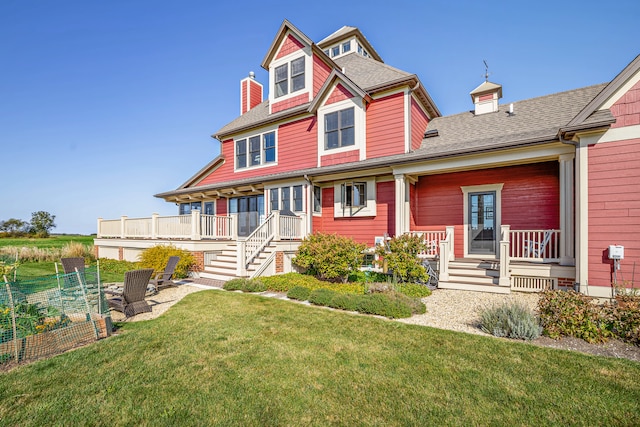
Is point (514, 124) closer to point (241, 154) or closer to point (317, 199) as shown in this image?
point (317, 199)

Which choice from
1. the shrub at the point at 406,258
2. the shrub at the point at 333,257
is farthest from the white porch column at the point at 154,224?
the shrub at the point at 406,258

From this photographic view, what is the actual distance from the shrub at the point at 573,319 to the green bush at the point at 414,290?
3260mm

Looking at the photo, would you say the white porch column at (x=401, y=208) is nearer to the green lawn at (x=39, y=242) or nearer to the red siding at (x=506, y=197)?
the red siding at (x=506, y=197)

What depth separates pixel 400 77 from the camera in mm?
12219

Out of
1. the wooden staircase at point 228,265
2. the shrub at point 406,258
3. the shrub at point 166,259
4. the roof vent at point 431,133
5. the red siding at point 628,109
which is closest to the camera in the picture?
the red siding at point 628,109

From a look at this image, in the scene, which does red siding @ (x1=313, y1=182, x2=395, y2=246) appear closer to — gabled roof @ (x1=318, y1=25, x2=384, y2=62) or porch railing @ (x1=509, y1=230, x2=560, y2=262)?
porch railing @ (x1=509, y1=230, x2=560, y2=262)

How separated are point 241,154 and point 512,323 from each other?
1557 cm

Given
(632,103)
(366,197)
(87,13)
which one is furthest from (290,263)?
(87,13)

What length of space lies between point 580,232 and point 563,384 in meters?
5.62

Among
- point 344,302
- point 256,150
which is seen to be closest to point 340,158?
point 256,150

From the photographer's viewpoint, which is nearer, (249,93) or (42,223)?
(249,93)

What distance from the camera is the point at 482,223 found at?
1108 cm

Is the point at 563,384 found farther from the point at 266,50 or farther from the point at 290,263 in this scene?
the point at 266,50

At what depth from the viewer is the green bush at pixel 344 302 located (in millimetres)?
7000
